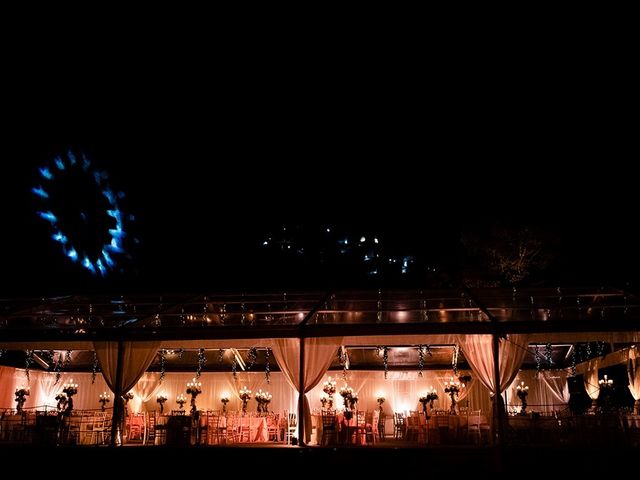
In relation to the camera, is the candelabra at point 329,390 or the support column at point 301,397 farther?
the candelabra at point 329,390

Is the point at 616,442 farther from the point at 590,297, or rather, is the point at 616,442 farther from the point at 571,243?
the point at 571,243

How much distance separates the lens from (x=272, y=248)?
4169 cm

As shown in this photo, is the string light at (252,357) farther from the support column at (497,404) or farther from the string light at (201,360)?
the support column at (497,404)

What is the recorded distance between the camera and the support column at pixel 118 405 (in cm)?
1038

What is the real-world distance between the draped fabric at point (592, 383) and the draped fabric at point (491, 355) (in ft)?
17.8

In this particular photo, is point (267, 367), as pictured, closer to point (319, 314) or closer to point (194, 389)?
point (194, 389)

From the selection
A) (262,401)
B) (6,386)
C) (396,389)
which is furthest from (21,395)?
(396,389)

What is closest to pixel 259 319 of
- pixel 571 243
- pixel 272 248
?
pixel 571 243

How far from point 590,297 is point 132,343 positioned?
993cm

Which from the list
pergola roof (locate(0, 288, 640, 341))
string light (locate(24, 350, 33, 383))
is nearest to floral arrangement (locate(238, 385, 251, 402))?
pergola roof (locate(0, 288, 640, 341))

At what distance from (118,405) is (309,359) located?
348 cm

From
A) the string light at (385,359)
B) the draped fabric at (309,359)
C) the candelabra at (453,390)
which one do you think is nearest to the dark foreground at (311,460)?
the draped fabric at (309,359)

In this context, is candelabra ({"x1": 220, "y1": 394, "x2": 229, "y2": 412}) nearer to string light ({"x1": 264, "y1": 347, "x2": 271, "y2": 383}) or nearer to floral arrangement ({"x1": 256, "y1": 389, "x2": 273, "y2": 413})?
string light ({"x1": 264, "y1": 347, "x2": 271, "y2": 383})

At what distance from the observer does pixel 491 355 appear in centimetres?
1070
